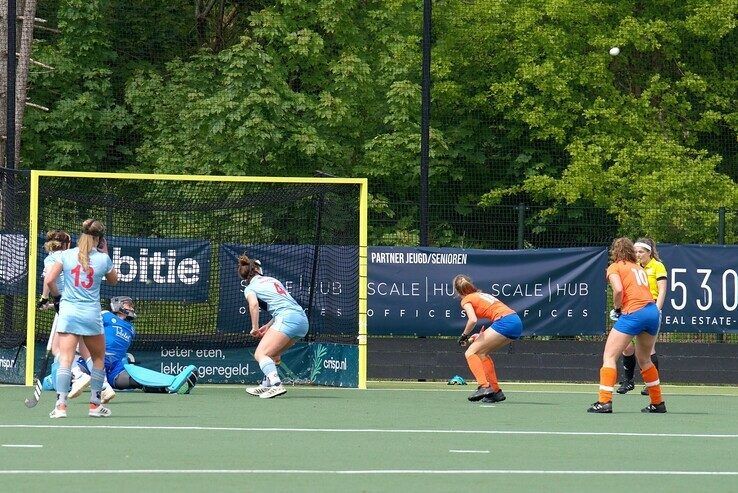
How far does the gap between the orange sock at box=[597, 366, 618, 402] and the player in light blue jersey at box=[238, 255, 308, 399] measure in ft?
11.2

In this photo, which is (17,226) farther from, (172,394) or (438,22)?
(438,22)

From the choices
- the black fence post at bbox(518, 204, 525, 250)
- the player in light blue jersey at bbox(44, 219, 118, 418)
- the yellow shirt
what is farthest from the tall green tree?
the player in light blue jersey at bbox(44, 219, 118, 418)

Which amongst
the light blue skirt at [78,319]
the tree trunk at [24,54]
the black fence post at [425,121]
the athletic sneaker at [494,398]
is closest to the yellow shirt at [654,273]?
the athletic sneaker at [494,398]

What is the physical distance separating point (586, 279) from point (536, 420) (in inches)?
250

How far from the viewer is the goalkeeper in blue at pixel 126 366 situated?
1564 cm

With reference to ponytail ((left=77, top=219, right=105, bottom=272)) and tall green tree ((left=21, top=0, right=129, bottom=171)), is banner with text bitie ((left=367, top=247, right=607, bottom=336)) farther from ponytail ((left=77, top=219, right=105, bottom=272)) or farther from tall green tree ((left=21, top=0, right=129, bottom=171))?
tall green tree ((left=21, top=0, right=129, bottom=171))

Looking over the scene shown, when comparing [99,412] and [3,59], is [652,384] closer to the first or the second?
[99,412]

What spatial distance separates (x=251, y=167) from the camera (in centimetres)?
3064

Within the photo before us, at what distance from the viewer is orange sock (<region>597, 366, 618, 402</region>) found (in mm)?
14148

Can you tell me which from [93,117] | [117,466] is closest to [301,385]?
[117,466]

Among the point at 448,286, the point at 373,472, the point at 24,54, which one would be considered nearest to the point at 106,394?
the point at 373,472

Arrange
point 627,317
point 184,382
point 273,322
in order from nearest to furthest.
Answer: point 627,317 < point 273,322 < point 184,382

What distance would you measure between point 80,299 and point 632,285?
5243 mm

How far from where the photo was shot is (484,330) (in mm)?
Answer: 15789
